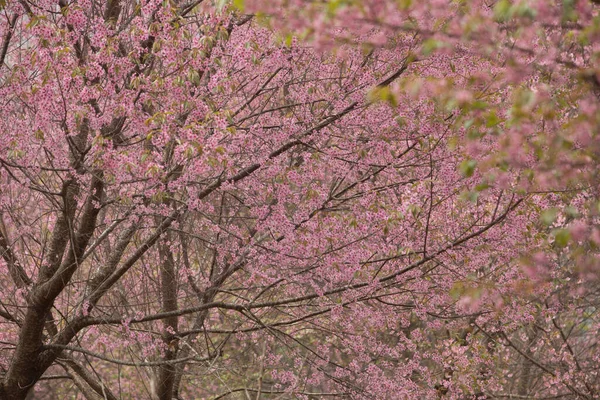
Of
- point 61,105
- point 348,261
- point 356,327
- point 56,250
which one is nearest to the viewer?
point 61,105

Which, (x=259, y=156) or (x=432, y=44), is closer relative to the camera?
(x=432, y=44)

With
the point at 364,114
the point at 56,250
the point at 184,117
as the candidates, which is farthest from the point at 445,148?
the point at 56,250

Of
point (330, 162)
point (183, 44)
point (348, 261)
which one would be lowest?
point (348, 261)

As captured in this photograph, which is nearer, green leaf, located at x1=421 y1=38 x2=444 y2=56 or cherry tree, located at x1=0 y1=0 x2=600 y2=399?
green leaf, located at x1=421 y1=38 x2=444 y2=56

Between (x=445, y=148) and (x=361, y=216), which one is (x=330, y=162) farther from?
(x=445, y=148)

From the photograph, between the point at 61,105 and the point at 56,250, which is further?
the point at 56,250

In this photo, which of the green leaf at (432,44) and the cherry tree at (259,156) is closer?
the green leaf at (432,44)

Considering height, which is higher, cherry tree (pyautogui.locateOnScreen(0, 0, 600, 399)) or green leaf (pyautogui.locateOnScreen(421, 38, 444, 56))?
cherry tree (pyautogui.locateOnScreen(0, 0, 600, 399))

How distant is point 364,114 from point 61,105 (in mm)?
3125

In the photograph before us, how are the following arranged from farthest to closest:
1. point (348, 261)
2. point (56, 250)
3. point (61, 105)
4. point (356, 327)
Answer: point (356, 327) < point (56, 250) < point (348, 261) < point (61, 105)

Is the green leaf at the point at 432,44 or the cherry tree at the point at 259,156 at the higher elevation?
the cherry tree at the point at 259,156

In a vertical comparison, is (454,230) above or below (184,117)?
below

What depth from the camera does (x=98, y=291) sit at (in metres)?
7.34

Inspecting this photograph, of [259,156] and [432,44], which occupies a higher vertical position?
[259,156]
